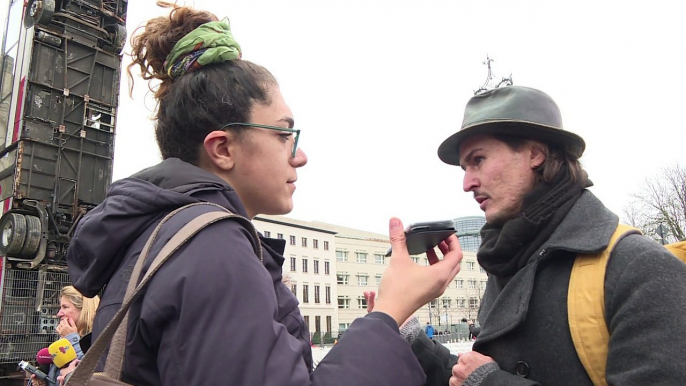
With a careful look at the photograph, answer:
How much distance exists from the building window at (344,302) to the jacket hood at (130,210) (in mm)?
60711

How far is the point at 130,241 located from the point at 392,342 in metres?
0.79

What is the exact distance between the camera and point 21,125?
820cm

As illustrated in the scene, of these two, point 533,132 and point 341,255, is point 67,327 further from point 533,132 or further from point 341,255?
point 341,255

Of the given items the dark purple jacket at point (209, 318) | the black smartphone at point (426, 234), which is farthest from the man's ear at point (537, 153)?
the dark purple jacket at point (209, 318)

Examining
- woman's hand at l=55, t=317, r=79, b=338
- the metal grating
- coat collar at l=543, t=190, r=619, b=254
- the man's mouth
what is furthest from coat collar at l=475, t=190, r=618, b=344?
the metal grating

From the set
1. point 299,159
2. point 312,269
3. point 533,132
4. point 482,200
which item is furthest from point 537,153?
point 312,269

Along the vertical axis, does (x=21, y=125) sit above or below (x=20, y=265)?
above

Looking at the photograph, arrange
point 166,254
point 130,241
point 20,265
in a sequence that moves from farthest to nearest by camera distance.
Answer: point 20,265, point 130,241, point 166,254

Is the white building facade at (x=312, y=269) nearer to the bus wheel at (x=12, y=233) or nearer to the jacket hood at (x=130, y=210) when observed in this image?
the bus wheel at (x=12, y=233)

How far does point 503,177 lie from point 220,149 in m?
1.23

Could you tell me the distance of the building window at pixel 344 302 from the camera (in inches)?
2397

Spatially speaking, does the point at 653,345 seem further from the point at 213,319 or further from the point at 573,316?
the point at 213,319

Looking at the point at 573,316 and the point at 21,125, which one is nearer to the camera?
the point at 573,316

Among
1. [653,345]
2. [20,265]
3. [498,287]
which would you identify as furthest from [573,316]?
[20,265]
